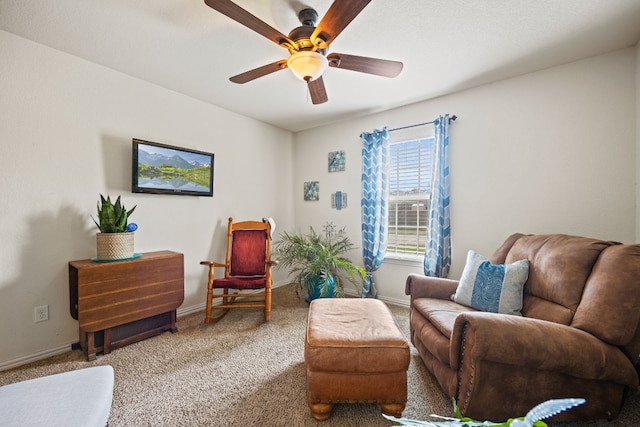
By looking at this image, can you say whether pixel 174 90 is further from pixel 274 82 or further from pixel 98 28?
pixel 274 82

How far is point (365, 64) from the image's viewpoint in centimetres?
173

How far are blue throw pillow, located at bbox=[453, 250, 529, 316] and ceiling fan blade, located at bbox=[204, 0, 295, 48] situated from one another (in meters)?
1.94

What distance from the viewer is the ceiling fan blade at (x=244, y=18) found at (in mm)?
1243

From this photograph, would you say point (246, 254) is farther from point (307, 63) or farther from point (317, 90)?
point (307, 63)

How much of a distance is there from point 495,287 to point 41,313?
10.8 ft

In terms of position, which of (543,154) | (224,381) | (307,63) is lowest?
(224,381)

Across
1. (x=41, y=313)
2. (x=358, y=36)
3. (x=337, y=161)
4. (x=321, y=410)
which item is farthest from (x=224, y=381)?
(x=337, y=161)

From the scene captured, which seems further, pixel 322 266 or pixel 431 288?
pixel 322 266

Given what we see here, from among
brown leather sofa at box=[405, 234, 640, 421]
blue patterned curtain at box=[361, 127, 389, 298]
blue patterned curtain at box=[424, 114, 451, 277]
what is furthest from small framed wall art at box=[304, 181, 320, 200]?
brown leather sofa at box=[405, 234, 640, 421]

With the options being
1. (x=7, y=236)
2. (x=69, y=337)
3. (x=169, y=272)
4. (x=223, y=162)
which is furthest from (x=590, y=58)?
(x=69, y=337)

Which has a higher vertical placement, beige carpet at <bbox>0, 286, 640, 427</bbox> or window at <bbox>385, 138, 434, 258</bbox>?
window at <bbox>385, 138, 434, 258</bbox>

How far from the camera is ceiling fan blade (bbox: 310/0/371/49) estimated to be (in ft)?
4.08

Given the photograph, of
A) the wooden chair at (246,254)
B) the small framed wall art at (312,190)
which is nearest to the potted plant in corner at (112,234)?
the wooden chair at (246,254)

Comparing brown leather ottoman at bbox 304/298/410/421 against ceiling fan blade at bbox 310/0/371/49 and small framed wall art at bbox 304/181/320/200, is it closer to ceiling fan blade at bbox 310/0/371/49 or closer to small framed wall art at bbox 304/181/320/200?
ceiling fan blade at bbox 310/0/371/49
